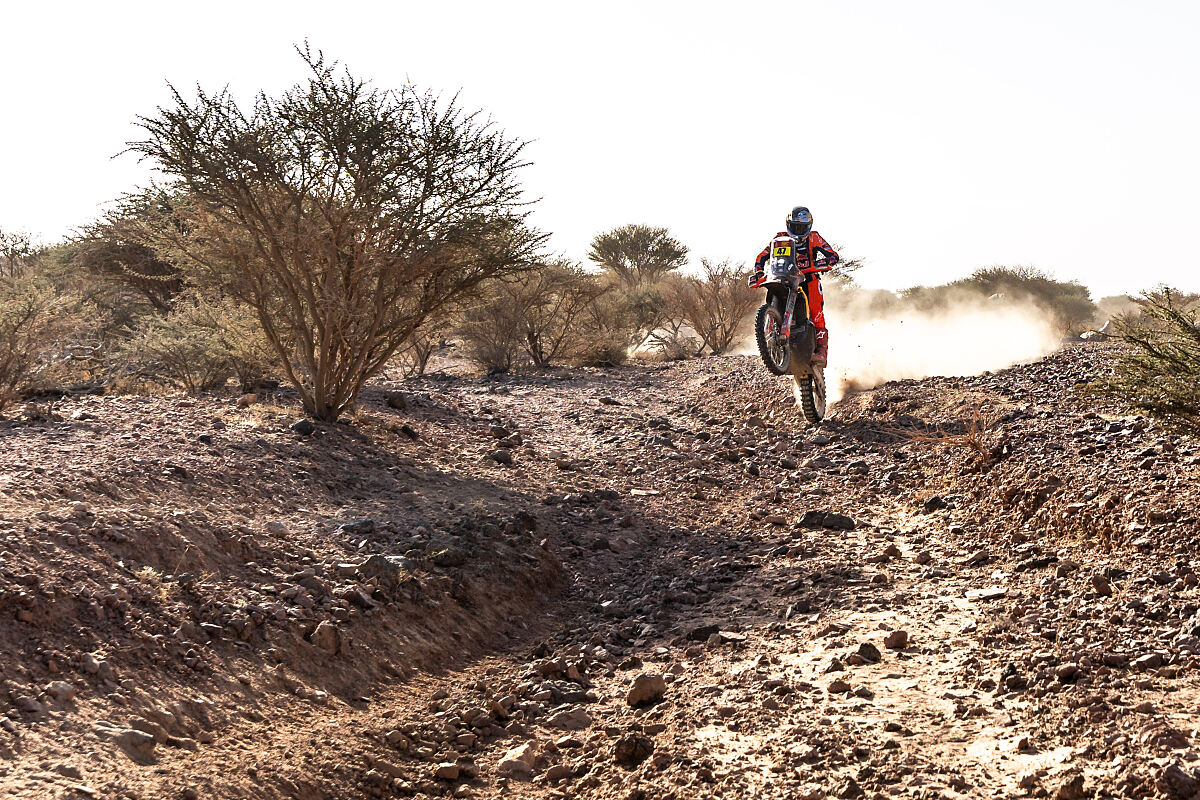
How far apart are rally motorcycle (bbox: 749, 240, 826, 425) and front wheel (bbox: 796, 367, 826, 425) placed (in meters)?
0.78

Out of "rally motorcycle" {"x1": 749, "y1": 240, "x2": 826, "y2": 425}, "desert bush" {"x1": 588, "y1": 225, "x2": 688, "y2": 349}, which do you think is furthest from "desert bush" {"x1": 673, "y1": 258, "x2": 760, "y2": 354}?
"rally motorcycle" {"x1": 749, "y1": 240, "x2": 826, "y2": 425}

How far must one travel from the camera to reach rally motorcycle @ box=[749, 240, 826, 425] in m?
11.0

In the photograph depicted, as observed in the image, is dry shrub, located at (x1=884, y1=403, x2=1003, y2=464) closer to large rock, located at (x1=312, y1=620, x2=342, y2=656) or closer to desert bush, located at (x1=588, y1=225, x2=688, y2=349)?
large rock, located at (x1=312, y1=620, x2=342, y2=656)

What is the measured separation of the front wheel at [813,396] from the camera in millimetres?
12082

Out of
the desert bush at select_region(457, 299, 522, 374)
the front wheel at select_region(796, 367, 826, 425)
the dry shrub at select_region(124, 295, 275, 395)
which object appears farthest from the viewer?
the desert bush at select_region(457, 299, 522, 374)

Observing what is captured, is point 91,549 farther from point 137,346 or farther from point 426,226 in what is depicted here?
point 137,346

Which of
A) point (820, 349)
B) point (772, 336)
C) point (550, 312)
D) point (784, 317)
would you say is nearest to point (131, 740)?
point (772, 336)

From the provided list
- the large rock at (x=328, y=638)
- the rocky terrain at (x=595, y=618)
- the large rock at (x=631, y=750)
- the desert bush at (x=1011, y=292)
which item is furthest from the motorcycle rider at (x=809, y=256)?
the desert bush at (x=1011, y=292)

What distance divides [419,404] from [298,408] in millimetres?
1997

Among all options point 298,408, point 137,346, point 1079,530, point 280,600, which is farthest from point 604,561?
point 137,346

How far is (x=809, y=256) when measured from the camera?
11.3 meters

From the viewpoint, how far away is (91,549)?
19.4 ft

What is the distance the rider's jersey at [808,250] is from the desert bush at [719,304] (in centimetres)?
1700

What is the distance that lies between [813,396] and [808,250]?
188 centimetres
